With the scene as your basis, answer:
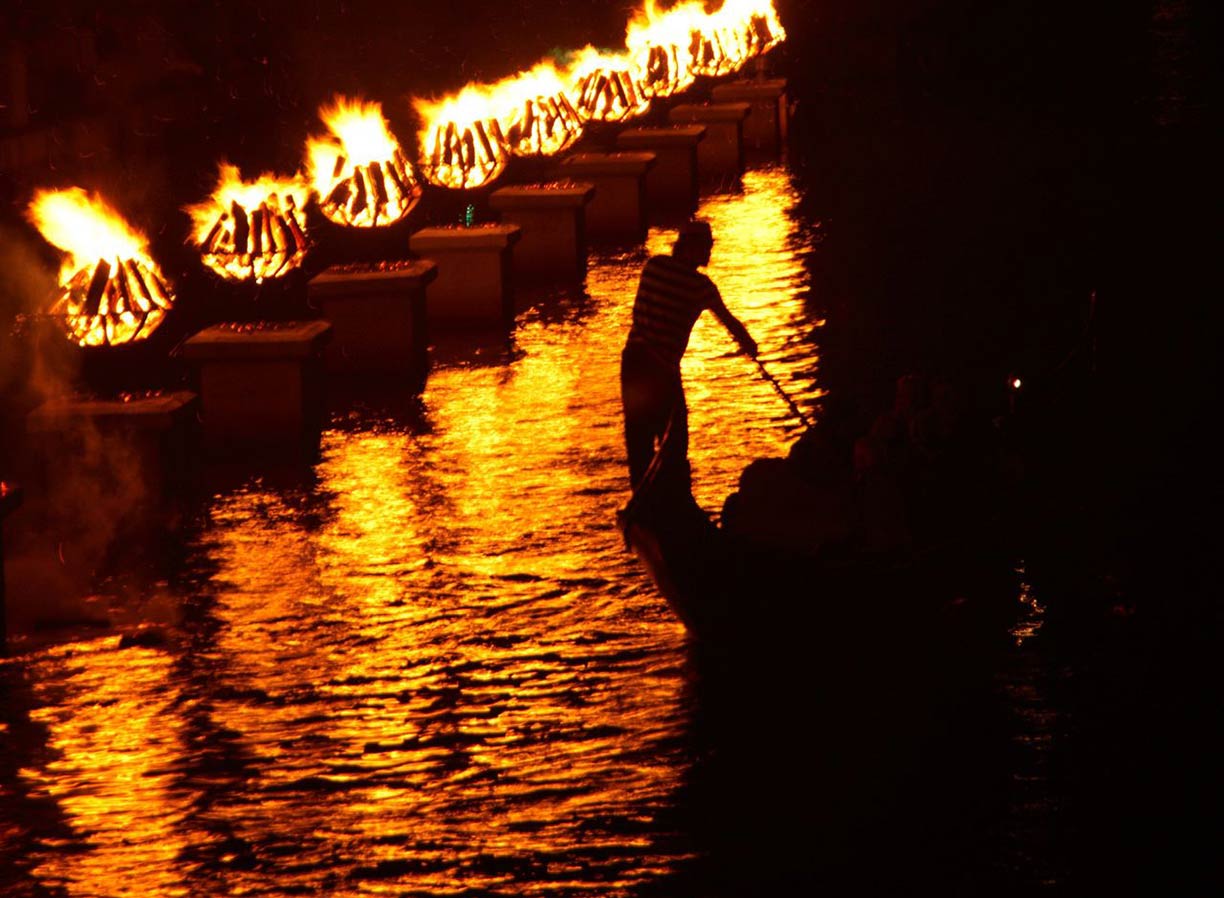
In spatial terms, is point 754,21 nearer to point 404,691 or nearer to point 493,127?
point 493,127

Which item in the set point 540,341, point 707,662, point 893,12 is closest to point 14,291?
point 540,341

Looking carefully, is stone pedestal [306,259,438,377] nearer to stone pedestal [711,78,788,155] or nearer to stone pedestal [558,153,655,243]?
stone pedestal [558,153,655,243]

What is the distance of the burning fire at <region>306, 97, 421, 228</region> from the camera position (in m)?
19.7

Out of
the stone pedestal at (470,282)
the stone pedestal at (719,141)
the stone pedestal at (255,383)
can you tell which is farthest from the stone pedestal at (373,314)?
the stone pedestal at (719,141)

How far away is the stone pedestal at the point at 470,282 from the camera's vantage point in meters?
21.4

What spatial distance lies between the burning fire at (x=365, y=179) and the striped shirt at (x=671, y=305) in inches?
265

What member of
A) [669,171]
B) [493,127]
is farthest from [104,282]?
[669,171]

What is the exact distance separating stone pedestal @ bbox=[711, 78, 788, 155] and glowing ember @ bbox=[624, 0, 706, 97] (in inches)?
46.5

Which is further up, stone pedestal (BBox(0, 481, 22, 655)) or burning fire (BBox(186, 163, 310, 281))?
burning fire (BBox(186, 163, 310, 281))

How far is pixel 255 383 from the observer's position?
1662cm

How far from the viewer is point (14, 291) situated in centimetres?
2159

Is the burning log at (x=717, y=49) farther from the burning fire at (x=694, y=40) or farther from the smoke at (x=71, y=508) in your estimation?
the smoke at (x=71, y=508)

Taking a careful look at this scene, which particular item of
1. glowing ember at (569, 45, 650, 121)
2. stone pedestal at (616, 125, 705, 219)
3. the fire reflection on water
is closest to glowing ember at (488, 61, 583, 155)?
glowing ember at (569, 45, 650, 121)

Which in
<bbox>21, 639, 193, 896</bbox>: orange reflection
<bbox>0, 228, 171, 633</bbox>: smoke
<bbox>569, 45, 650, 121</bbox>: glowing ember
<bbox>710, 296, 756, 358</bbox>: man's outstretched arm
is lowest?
<bbox>21, 639, 193, 896</bbox>: orange reflection
